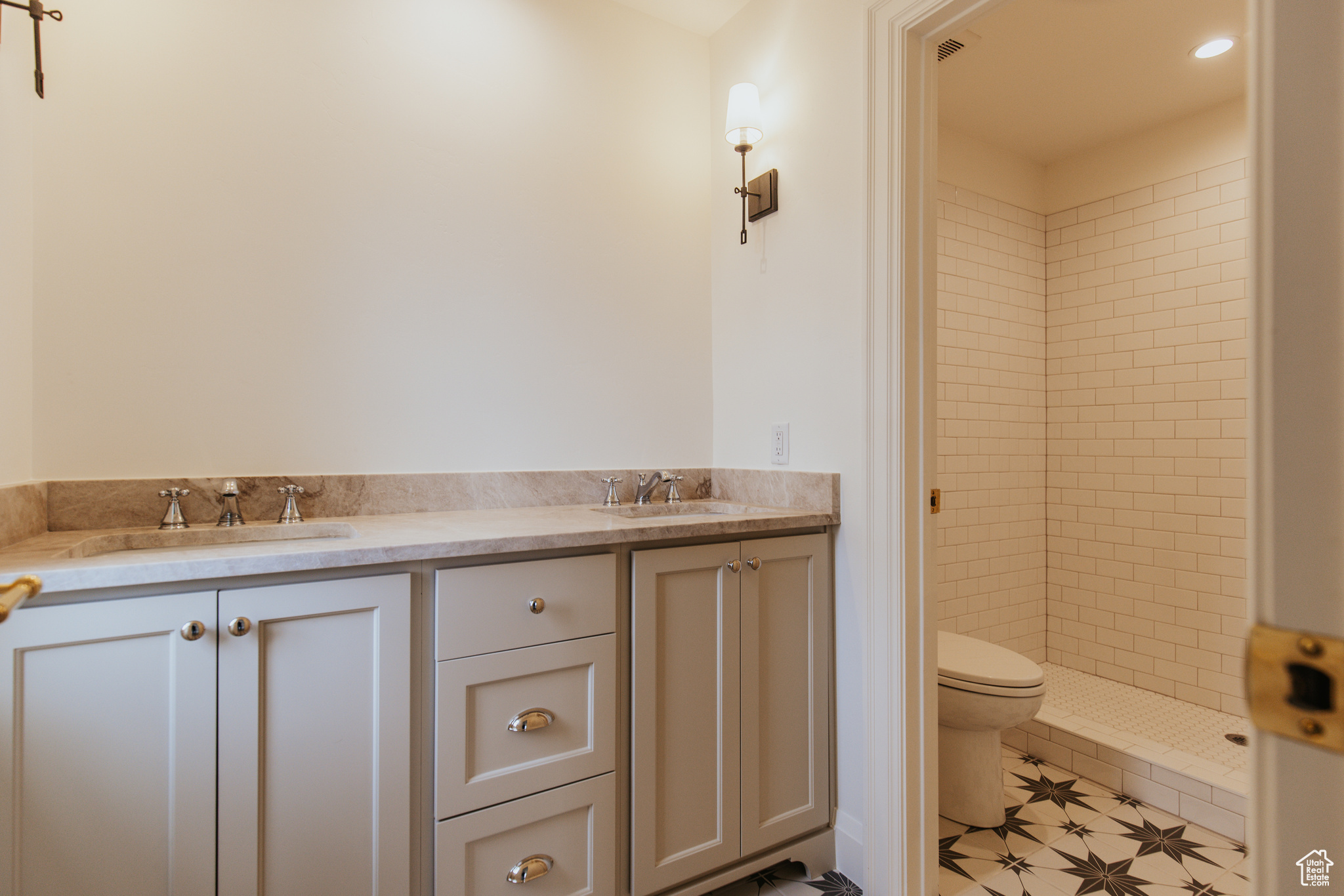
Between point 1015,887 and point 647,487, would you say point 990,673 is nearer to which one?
point 1015,887

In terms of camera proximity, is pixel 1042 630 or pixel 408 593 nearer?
pixel 408 593

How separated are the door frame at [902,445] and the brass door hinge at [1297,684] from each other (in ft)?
3.77

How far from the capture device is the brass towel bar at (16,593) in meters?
0.57

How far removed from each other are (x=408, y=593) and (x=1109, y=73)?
9.62 ft

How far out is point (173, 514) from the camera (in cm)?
138

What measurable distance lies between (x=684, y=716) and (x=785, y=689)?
29 cm

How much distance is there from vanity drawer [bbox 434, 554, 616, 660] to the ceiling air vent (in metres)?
2.10

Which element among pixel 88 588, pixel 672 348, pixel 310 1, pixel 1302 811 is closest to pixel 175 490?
pixel 88 588

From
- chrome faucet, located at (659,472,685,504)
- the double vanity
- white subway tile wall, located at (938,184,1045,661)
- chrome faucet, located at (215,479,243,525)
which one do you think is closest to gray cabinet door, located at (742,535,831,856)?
the double vanity

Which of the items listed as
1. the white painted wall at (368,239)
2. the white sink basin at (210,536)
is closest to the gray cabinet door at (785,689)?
the white painted wall at (368,239)

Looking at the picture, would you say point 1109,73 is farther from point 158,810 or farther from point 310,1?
point 158,810

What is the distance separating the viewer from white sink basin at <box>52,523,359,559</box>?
1.28 metres

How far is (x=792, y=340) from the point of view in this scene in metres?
1.82

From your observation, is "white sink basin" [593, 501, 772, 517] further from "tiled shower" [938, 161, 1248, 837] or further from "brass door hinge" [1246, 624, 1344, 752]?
"brass door hinge" [1246, 624, 1344, 752]
